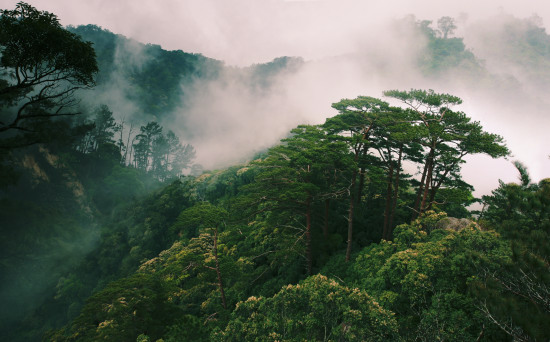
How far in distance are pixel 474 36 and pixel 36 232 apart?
583ft

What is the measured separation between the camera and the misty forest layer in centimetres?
685

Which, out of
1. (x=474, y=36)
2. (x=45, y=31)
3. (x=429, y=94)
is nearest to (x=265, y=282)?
(x=429, y=94)

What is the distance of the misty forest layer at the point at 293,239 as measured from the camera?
22.5 feet

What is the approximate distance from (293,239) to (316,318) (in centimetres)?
706

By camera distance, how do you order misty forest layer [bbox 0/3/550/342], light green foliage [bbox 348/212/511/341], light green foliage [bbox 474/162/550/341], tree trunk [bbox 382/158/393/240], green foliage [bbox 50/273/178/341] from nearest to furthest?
light green foliage [bbox 474/162/550/341]
light green foliage [bbox 348/212/511/341]
misty forest layer [bbox 0/3/550/342]
green foliage [bbox 50/273/178/341]
tree trunk [bbox 382/158/393/240]

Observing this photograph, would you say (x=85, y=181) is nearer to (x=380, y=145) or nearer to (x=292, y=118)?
Answer: (x=380, y=145)

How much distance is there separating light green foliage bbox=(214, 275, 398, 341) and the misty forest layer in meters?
0.05

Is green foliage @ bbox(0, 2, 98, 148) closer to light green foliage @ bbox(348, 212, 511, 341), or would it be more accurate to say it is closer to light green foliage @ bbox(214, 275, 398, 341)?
light green foliage @ bbox(214, 275, 398, 341)

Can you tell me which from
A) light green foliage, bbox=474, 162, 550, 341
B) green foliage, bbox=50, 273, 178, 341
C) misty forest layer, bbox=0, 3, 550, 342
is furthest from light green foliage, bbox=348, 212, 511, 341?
green foliage, bbox=50, 273, 178, 341

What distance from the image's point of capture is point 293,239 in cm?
1445

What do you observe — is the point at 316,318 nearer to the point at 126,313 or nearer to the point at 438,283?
the point at 438,283

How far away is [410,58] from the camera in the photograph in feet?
398

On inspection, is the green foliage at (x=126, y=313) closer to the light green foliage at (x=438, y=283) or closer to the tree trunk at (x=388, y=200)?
the light green foliage at (x=438, y=283)

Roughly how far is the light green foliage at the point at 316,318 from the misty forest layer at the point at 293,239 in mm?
47
